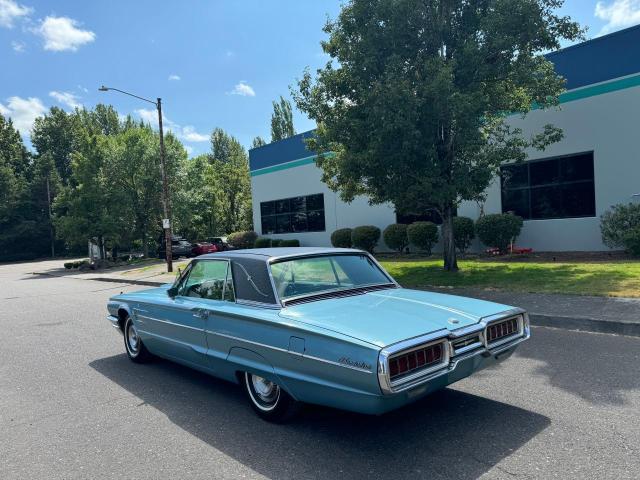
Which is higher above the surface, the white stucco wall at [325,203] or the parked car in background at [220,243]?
the white stucco wall at [325,203]

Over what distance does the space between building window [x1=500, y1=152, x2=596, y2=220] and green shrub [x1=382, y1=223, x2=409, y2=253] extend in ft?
13.3

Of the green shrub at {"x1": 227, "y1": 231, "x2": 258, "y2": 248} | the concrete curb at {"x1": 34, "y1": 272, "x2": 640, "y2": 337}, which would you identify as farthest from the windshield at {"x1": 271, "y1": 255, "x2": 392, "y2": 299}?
the green shrub at {"x1": 227, "y1": 231, "x2": 258, "y2": 248}

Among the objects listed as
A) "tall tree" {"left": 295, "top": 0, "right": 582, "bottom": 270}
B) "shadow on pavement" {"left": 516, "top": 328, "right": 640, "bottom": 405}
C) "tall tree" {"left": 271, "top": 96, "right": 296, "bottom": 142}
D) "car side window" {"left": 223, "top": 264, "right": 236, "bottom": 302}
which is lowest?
"shadow on pavement" {"left": 516, "top": 328, "right": 640, "bottom": 405}

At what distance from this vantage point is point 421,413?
411cm

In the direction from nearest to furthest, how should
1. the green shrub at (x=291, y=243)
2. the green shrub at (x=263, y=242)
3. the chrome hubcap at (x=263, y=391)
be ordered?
the chrome hubcap at (x=263, y=391)
the green shrub at (x=291, y=243)
the green shrub at (x=263, y=242)

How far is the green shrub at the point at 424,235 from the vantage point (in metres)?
18.3

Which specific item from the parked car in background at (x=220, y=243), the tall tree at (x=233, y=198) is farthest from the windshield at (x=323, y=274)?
the tall tree at (x=233, y=198)

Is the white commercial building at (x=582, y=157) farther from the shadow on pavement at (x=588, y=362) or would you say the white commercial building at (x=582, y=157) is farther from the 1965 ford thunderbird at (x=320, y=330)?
the 1965 ford thunderbird at (x=320, y=330)

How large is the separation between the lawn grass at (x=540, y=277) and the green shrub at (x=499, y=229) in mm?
2649

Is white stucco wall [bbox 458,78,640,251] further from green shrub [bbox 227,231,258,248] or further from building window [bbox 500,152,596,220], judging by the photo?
green shrub [bbox 227,231,258,248]

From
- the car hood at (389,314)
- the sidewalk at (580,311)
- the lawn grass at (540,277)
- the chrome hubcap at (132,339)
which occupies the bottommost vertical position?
the sidewalk at (580,311)

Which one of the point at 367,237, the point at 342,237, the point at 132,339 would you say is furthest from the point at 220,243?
the point at 132,339

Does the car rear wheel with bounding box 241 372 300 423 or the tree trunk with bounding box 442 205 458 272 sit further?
the tree trunk with bounding box 442 205 458 272

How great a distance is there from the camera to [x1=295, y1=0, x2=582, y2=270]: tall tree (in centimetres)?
1041
